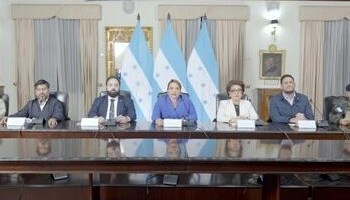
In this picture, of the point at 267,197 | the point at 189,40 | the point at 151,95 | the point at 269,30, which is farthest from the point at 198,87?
the point at 267,197

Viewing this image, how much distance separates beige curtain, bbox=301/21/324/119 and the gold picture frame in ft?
9.73

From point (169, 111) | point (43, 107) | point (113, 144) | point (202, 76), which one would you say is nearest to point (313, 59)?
point (202, 76)

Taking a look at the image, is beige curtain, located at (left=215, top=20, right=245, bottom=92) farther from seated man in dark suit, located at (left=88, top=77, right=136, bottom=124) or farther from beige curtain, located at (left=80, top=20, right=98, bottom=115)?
seated man in dark suit, located at (left=88, top=77, right=136, bottom=124)

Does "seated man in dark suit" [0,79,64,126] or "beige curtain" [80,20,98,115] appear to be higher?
"beige curtain" [80,20,98,115]

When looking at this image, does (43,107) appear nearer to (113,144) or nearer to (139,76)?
(139,76)

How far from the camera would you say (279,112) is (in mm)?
4215

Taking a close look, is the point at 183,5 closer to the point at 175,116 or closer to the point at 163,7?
the point at 163,7

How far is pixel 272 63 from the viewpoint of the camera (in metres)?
7.58

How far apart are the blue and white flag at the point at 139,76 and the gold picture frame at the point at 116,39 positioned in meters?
1.57

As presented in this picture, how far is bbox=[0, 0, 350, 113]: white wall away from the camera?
7.35m

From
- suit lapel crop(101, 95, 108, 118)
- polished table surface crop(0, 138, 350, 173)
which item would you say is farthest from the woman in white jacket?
polished table surface crop(0, 138, 350, 173)

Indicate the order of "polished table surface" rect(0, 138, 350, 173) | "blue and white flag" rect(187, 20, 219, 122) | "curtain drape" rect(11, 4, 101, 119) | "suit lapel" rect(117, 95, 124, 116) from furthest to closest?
"curtain drape" rect(11, 4, 101, 119) < "blue and white flag" rect(187, 20, 219, 122) < "suit lapel" rect(117, 95, 124, 116) < "polished table surface" rect(0, 138, 350, 173)

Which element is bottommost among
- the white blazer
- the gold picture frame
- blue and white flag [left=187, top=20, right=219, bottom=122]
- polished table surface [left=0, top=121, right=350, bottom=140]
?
polished table surface [left=0, top=121, right=350, bottom=140]

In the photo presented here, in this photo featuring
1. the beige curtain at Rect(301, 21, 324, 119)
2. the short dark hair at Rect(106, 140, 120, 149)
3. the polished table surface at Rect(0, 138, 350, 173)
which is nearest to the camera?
the polished table surface at Rect(0, 138, 350, 173)
